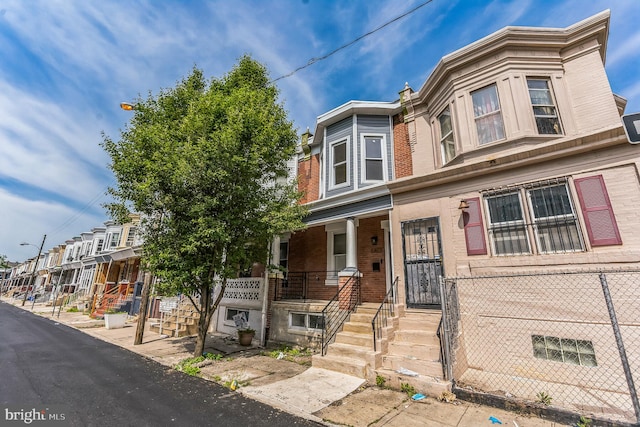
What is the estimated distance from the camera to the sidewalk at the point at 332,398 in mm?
4105

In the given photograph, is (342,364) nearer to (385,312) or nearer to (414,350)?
(414,350)

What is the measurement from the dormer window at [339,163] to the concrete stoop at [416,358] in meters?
5.59

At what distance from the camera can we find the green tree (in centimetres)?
740

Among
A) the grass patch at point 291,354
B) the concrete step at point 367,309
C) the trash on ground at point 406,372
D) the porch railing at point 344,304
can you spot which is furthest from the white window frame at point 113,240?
the trash on ground at point 406,372

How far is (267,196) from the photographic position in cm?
873

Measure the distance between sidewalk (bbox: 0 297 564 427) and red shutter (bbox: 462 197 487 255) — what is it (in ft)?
11.3

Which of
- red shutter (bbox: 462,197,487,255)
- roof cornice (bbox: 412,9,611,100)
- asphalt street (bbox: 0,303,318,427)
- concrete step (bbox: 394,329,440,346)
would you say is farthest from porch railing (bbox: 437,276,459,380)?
roof cornice (bbox: 412,9,611,100)

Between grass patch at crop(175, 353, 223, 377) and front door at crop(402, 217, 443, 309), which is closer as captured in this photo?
grass patch at crop(175, 353, 223, 377)

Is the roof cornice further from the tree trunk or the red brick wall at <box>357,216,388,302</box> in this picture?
the tree trunk

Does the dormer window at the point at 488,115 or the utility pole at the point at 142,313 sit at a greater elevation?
the dormer window at the point at 488,115

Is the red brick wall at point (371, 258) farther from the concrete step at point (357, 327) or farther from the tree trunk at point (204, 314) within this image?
the tree trunk at point (204, 314)

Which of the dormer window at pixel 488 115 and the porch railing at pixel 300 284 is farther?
the porch railing at pixel 300 284

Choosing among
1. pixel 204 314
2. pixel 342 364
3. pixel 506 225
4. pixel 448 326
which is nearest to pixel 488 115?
pixel 506 225

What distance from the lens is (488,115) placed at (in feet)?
25.1
